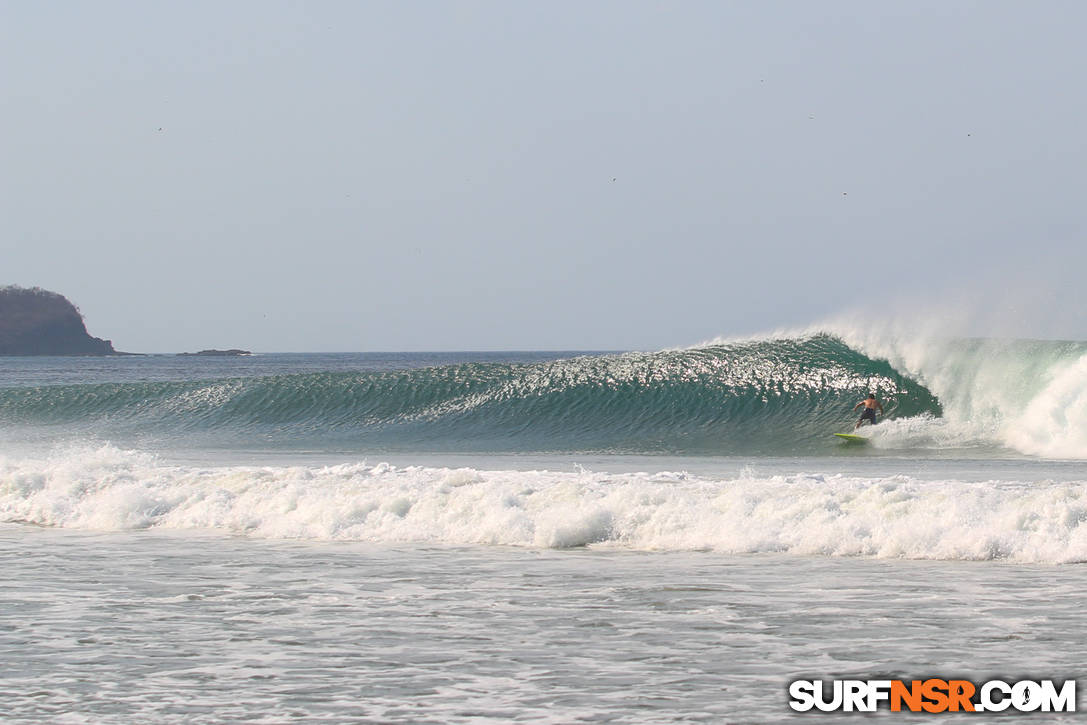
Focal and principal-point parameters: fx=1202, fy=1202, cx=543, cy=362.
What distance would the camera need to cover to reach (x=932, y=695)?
17.1ft

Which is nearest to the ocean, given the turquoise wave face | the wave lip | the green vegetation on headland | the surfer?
the wave lip

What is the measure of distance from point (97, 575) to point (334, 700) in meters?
4.18

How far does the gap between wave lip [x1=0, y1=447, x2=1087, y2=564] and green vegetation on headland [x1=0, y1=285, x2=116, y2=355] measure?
174018 millimetres

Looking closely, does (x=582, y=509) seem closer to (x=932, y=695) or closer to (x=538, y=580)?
(x=538, y=580)

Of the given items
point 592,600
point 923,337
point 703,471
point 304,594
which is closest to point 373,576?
point 304,594

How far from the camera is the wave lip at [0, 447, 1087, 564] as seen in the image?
9.45 m

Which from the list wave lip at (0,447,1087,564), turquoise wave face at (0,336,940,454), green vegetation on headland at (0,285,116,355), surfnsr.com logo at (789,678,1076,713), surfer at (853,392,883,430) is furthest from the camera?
green vegetation on headland at (0,285,116,355)

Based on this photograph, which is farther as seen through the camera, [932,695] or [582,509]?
[582,509]

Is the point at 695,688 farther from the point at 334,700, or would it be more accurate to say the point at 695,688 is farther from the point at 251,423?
the point at 251,423

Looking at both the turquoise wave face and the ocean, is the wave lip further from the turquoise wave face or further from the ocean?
the turquoise wave face

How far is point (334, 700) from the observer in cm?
521

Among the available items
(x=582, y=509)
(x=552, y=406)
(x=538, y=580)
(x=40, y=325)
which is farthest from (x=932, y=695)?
(x=40, y=325)

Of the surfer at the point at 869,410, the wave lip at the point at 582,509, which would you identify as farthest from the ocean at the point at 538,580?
the surfer at the point at 869,410

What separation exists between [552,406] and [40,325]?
165476 millimetres
